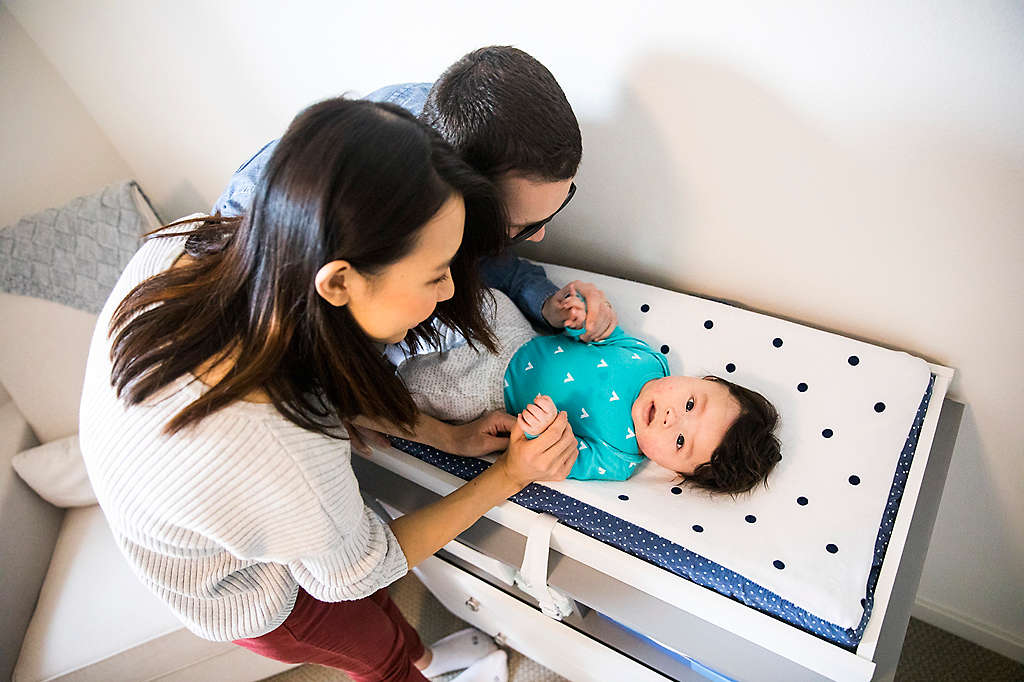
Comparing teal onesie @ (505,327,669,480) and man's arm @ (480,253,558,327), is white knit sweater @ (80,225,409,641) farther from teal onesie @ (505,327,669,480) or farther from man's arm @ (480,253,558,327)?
man's arm @ (480,253,558,327)

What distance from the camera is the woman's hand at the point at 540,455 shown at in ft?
3.27

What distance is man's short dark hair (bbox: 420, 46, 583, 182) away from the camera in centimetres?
94

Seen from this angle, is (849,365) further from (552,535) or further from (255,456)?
(255,456)

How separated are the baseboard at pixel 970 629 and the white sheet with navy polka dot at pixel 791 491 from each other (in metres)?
0.76

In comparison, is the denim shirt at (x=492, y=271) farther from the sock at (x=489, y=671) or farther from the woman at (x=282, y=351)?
the sock at (x=489, y=671)

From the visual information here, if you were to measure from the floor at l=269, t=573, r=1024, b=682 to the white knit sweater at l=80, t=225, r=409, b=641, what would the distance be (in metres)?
0.82

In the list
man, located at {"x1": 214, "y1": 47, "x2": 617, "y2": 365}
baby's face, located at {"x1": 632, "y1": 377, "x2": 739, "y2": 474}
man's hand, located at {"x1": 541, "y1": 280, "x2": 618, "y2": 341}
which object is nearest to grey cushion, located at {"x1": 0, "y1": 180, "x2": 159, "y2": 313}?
man, located at {"x1": 214, "y1": 47, "x2": 617, "y2": 365}

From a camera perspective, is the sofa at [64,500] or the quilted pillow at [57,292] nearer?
the sofa at [64,500]

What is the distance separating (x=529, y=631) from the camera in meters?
1.39

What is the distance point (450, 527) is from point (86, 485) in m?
1.14

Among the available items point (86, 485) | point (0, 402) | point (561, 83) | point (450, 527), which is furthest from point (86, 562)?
point (561, 83)

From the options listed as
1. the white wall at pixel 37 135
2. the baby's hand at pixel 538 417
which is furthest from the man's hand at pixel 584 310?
the white wall at pixel 37 135

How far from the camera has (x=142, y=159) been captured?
2041mm

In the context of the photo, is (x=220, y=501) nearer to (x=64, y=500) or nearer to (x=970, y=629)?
(x=64, y=500)
